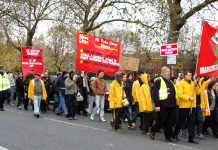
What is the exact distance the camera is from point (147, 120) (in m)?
10.9

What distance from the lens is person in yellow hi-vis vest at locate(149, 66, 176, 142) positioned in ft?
31.3

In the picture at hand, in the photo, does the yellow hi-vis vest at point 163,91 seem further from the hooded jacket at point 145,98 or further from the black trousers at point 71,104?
the black trousers at point 71,104

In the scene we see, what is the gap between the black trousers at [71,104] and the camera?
46.2ft

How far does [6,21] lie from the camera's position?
29.4 metres

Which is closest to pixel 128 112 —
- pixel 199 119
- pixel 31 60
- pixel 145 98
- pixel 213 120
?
pixel 145 98

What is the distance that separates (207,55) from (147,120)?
2400mm

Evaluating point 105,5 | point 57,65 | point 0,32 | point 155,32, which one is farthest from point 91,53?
point 57,65

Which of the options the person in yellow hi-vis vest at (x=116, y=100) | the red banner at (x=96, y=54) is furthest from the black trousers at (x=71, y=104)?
the person in yellow hi-vis vest at (x=116, y=100)

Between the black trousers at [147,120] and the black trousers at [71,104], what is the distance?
11.9ft

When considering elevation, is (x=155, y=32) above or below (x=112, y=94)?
above

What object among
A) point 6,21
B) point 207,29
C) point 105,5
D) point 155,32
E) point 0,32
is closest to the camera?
point 207,29

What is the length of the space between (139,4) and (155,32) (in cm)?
191

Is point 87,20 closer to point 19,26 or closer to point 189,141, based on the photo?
point 19,26

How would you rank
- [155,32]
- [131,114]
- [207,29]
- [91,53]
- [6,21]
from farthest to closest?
[6,21]
[155,32]
[91,53]
[131,114]
[207,29]
